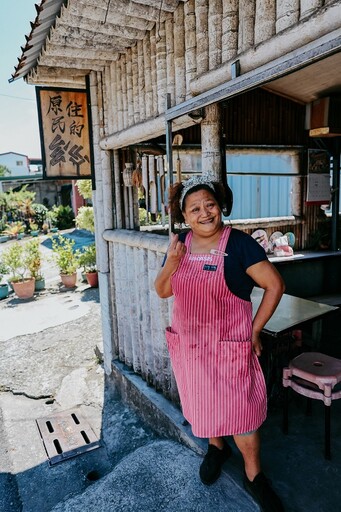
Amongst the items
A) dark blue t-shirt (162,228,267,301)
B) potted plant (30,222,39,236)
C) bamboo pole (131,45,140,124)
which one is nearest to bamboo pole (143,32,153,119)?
bamboo pole (131,45,140,124)

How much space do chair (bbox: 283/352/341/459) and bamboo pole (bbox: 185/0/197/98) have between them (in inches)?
104

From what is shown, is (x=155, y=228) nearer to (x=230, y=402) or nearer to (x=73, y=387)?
(x=73, y=387)

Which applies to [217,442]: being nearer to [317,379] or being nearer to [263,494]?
[263,494]

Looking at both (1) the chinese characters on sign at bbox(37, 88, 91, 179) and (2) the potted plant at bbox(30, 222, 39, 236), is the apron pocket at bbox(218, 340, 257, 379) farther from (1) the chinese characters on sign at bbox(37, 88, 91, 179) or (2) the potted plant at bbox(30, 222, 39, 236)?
(2) the potted plant at bbox(30, 222, 39, 236)

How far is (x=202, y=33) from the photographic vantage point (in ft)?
10.5

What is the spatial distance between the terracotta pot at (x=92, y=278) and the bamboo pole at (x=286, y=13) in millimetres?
10466

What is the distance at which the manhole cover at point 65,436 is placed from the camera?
472cm

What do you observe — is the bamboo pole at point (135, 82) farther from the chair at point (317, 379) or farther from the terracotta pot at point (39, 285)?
the terracotta pot at point (39, 285)

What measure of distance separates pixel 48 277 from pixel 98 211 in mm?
9417

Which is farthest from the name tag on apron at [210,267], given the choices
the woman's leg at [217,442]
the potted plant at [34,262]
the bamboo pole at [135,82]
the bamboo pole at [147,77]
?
the potted plant at [34,262]

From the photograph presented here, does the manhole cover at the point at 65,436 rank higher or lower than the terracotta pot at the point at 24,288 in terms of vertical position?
lower

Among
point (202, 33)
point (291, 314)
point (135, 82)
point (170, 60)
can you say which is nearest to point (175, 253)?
point (291, 314)

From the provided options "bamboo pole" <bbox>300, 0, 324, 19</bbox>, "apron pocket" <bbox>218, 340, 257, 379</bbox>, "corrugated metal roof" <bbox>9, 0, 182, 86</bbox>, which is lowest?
"apron pocket" <bbox>218, 340, 257, 379</bbox>

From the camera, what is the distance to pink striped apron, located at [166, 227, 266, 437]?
8.40 ft
